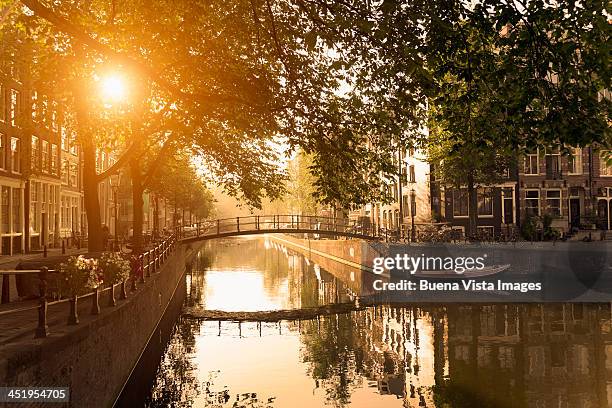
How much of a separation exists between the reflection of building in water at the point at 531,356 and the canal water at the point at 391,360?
4 centimetres

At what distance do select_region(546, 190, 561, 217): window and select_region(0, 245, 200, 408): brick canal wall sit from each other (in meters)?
37.6

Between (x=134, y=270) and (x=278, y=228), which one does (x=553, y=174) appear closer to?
(x=278, y=228)

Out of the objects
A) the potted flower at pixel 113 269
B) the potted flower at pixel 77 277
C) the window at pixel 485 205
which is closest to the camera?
the potted flower at pixel 77 277

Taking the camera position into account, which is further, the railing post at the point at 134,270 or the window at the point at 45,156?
the window at the point at 45,156

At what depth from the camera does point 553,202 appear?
49.0m

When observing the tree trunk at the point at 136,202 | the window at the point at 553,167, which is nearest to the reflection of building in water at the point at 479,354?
the tree trunk at the point at 136,202

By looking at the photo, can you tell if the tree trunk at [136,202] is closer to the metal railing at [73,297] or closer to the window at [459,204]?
the metal railing at [73,297]

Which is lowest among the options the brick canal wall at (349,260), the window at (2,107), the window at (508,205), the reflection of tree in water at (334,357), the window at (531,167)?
the reflection of tree in water at (334,357)

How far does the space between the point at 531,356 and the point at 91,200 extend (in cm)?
1669

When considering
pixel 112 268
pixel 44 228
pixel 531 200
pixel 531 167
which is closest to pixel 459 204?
pixel 531 200

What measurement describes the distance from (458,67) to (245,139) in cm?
1644

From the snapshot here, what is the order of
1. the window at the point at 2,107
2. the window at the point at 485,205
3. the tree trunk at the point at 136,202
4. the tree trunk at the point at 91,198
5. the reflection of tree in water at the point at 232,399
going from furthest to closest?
1. the window at the point at 485,205
2. the window at the point at 2,107
3. the tree trunk at the point at 136,202
4. the tree trunk at the point at 91,198
5. the reflection of tree in water at the point at 232,399

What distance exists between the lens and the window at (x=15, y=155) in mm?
34344

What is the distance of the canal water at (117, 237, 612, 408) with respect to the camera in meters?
16.1
